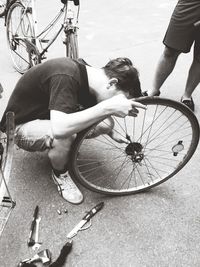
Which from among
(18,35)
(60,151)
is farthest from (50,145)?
(18,35)

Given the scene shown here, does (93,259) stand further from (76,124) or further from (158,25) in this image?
(158,25)

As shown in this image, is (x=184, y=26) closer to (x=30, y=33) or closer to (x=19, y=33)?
(x=30, y=33)

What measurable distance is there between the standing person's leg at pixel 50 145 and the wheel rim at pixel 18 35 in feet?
5.70

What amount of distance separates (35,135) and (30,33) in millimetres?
1960

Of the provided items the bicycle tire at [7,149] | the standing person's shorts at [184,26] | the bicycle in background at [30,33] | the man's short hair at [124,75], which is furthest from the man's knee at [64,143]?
the standing person's shorts at [184,26]

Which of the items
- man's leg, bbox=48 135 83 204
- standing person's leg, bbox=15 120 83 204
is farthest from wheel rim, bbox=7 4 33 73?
man's leg, bbox=48 135 83 204

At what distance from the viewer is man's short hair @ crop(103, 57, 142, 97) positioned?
190 cm

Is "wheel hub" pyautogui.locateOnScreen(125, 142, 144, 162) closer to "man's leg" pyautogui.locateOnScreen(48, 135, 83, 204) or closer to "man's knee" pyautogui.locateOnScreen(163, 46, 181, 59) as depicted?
"man's leg" pyautogui.locateOnScreen(48, 135, 83, 204)

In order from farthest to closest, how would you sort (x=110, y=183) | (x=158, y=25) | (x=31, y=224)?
(x=158, y=25) < (x=110, y=183) < (x=31, y=224)

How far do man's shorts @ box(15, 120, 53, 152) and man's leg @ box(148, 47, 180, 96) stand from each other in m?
1.53

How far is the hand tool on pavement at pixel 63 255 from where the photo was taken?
2025 millimetres

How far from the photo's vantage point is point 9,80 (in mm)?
3889

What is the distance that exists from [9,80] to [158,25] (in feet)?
8.89

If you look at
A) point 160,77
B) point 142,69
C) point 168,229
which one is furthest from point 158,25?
point 168,229
